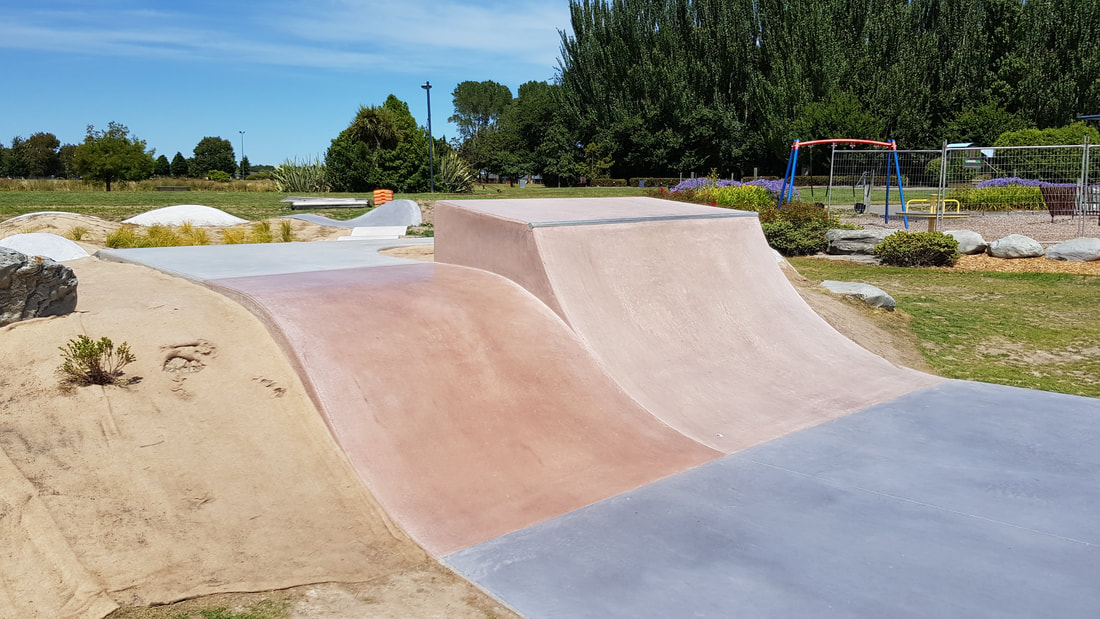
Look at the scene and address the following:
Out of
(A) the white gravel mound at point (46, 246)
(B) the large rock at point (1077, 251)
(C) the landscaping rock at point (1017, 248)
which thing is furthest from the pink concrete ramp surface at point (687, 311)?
(B) the large rock at point (1077, 251)

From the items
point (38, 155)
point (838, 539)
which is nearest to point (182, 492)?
point (838, 539)

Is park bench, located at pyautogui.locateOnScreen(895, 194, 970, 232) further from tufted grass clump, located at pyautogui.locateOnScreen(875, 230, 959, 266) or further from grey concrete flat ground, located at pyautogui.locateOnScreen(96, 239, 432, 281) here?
grey concrete flat ground, located at pyautogui.locateOnScreen(96, 239, 432, 281)

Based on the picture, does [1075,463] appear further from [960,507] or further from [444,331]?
[444,331]

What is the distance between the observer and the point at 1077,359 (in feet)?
27.0

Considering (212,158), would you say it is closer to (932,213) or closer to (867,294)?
(932,213)

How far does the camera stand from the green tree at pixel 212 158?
80.7 m

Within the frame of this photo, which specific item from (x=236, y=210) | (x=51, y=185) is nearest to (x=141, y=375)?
(x=236, y=210)

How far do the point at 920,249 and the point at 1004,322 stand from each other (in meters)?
5.30

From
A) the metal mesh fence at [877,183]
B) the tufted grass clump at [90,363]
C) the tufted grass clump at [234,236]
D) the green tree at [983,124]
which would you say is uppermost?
the green tree at [983,124]

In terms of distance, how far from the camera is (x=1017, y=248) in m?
14.8

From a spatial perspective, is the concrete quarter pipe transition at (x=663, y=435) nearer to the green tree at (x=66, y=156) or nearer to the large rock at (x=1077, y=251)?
the large rock at (x=1077, y=251)

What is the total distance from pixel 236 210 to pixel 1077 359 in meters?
20.4

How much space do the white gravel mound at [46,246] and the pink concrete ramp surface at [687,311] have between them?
6208mm

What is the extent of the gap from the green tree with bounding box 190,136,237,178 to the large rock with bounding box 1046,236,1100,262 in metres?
78.7
